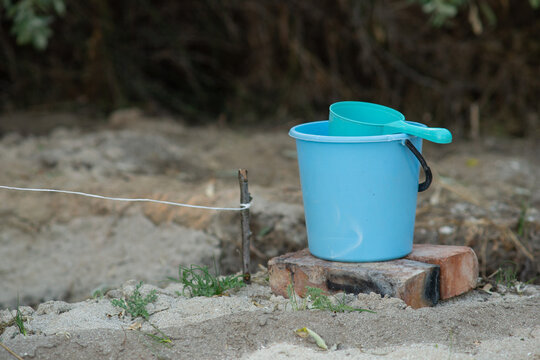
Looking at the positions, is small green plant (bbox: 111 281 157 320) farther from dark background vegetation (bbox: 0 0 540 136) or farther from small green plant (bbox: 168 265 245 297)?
dark background vegetation (bbox: 0 0 540 136)

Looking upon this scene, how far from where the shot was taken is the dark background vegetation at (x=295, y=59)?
5.85 metres

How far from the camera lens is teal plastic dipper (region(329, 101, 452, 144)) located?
2.19 m

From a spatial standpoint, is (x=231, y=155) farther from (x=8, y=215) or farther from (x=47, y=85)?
(x=47, y=85)

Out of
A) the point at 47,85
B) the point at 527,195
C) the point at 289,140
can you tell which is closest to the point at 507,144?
the point at 527,195

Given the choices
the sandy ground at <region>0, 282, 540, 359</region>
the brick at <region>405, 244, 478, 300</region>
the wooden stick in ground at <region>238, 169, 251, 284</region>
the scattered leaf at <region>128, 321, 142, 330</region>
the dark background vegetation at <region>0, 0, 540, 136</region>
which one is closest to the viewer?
the sandy ground at <region>0, 282, 540, 359</region>

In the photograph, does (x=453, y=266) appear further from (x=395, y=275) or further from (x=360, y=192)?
(x=360, y=192)

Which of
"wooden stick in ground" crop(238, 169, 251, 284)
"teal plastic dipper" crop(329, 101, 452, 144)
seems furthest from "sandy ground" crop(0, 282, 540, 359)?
"teal plastic dipper" crop(329, 101, 452, 144)

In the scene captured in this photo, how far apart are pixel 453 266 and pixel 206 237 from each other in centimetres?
152

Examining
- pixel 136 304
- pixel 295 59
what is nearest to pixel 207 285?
pixel 136 304

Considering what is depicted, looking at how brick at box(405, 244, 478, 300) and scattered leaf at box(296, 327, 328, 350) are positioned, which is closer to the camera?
scattered leaf at box(296, 327, 328, 350)

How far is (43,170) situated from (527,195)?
10.7 ft

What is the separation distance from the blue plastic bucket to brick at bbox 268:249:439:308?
0.07 m

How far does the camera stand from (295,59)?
6.03m

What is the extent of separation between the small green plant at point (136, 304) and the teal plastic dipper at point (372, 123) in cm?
93
